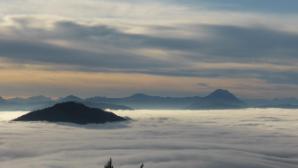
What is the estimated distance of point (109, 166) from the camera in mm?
122438

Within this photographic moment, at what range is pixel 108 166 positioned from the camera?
403ft

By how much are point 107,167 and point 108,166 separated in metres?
0.82

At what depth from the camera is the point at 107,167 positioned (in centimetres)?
12356

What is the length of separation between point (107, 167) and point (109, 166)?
4.33 feet

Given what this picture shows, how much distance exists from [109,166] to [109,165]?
30.3 inches

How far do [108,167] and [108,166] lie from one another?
0.71 meters

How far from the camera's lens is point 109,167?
12288 cm

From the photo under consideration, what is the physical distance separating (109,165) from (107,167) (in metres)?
2.05

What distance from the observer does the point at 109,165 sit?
12175 cm

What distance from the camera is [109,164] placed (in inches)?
4774

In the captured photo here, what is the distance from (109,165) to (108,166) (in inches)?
48.8

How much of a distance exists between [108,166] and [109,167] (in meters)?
0.33
